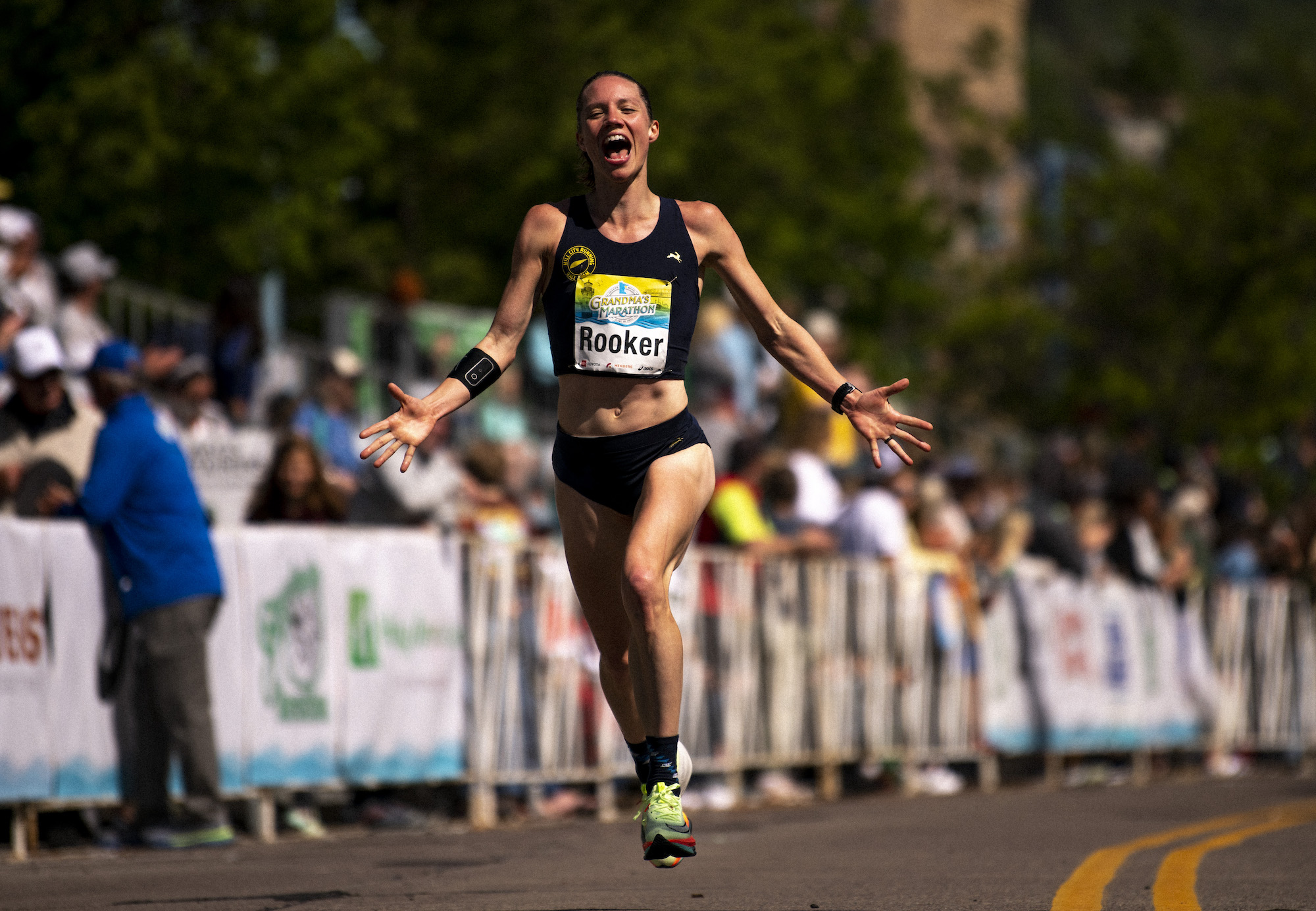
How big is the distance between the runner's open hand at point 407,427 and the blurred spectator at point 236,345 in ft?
24.3

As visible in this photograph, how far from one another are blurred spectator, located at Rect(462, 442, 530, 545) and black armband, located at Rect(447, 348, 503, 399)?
582 cm

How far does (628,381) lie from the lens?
24.6 feet

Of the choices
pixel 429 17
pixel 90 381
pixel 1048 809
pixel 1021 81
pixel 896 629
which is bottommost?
pixel 1048 809

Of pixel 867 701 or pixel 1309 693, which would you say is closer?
pixel 867 701

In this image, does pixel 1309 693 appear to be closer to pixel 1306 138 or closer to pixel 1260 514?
pixel 1260 514

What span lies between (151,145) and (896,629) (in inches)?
298

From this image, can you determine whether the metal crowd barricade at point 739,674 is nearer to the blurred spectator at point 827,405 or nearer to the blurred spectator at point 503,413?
the blurred spectator at point 827,405

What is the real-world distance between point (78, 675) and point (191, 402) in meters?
3.07

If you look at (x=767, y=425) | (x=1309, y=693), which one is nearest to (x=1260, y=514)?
(x=1309, y=693)

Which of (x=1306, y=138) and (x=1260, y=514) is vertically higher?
(x=1306, y=138)

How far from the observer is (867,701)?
48.9 ft

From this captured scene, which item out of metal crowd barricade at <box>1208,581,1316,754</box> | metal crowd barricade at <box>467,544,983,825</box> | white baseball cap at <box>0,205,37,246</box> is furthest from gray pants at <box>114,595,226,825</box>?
metal crowd barricade at <box>1208,581,1316,754</box>

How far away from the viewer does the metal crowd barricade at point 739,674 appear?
40.1 feet

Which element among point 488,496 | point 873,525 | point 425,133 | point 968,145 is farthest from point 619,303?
point 968,145
